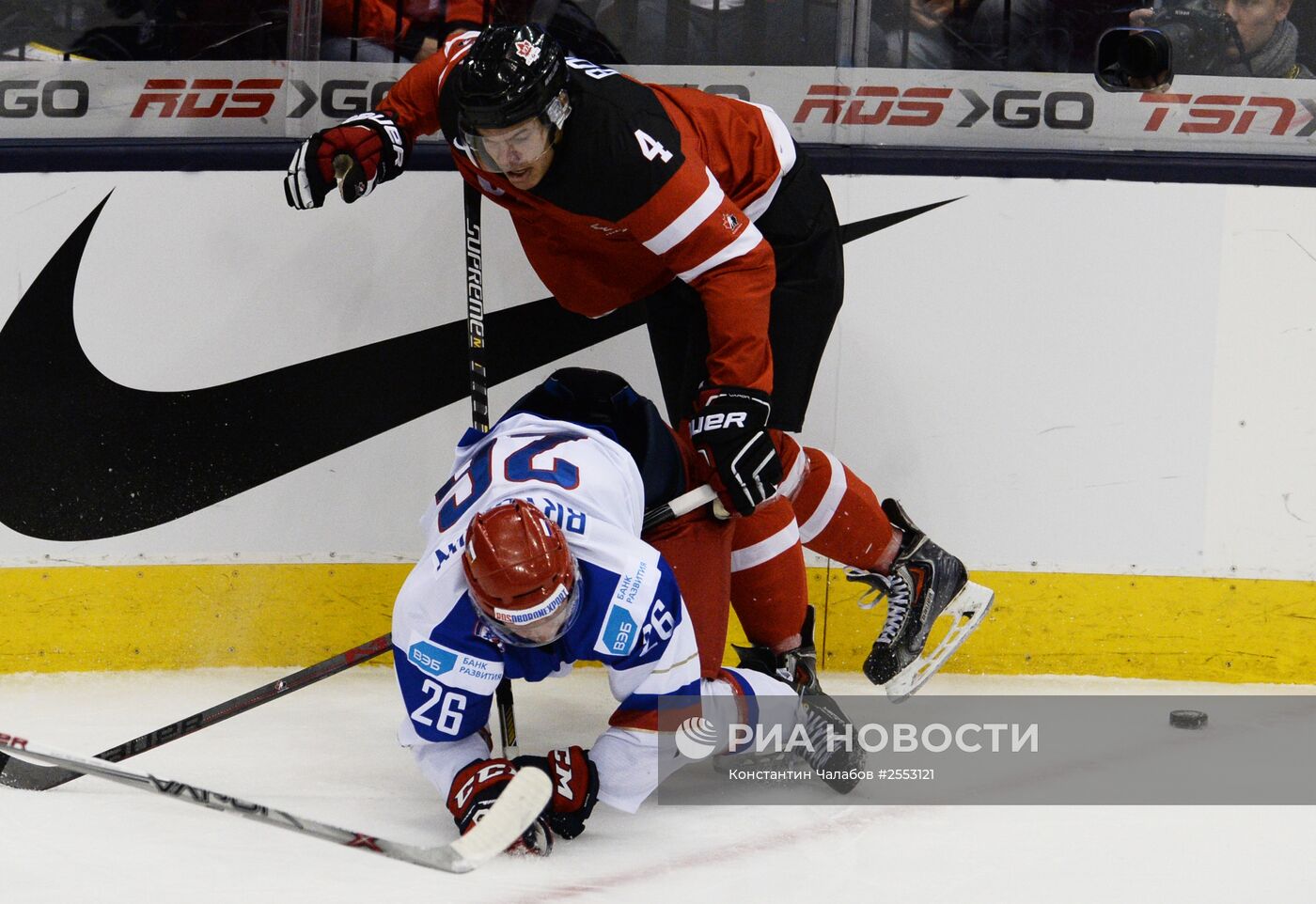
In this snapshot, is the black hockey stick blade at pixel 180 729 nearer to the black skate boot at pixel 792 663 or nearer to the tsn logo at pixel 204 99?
the black skate boot at pixel 792 663

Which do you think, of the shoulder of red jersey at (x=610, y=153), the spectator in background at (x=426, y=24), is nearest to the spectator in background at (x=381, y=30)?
the spectator in background at (x=426, y=24)

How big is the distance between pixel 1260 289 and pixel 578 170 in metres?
1.67

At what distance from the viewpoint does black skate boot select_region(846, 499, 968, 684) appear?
3.16 meters

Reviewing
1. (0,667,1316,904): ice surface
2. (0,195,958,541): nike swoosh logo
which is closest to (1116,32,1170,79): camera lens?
(0,195,958,541): nike swoosh logo

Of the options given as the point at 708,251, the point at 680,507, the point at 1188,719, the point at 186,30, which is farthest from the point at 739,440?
the point at 186,30

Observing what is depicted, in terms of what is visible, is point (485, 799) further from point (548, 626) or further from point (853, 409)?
point (853, 409)

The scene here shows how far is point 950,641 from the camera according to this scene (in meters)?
3.28

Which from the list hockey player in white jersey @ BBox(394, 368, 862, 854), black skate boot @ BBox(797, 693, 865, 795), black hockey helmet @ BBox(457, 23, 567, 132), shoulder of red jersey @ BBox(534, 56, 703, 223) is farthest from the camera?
black skate boot @ BBox(797, 693, 865, 795)

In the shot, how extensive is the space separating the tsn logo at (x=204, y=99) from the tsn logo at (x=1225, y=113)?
200 centimetres

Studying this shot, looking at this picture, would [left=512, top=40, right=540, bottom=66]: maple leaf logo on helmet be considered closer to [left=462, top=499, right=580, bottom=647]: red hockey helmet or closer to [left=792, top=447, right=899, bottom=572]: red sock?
[left=462, top=499, right=580, bottom=647]: red hockey helmet

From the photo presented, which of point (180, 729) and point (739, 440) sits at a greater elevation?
point (739, 440)

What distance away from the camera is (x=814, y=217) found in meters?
3.03

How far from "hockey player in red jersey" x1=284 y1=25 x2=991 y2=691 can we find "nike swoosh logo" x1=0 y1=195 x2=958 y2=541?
1.32 ft

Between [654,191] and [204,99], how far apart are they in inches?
49.9
